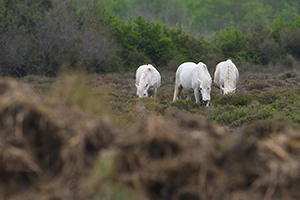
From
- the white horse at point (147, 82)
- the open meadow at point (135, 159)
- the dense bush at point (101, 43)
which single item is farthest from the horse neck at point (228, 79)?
the dense bush at point (101, 43)

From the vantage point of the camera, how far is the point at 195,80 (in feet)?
42.7

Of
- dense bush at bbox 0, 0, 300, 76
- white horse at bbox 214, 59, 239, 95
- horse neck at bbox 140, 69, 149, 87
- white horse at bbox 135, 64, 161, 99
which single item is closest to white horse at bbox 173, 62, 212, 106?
white horse at bbox 135, 64, 161, 99

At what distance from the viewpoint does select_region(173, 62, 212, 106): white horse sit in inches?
490

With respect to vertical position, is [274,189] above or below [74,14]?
below

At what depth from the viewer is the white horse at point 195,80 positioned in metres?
12.5

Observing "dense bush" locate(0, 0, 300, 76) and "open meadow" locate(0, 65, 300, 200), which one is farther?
"dense bush" locate(0, 0, 300, 76)

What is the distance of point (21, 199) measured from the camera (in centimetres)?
248

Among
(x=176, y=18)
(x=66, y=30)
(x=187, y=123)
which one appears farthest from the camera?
(x=176, y=18)

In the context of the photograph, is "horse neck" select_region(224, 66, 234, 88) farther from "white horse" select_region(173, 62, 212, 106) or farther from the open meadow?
the open meadow

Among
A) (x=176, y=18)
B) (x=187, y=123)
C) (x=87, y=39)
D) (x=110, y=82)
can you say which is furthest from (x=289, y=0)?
(x=187, y=123)

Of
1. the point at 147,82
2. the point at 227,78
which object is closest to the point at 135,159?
the point at 147,82

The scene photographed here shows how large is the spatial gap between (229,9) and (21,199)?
84.9m

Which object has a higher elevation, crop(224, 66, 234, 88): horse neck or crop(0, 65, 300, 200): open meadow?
crop(224, 66, 234, 88): horse neck

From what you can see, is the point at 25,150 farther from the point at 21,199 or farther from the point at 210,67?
the point at 210,67
